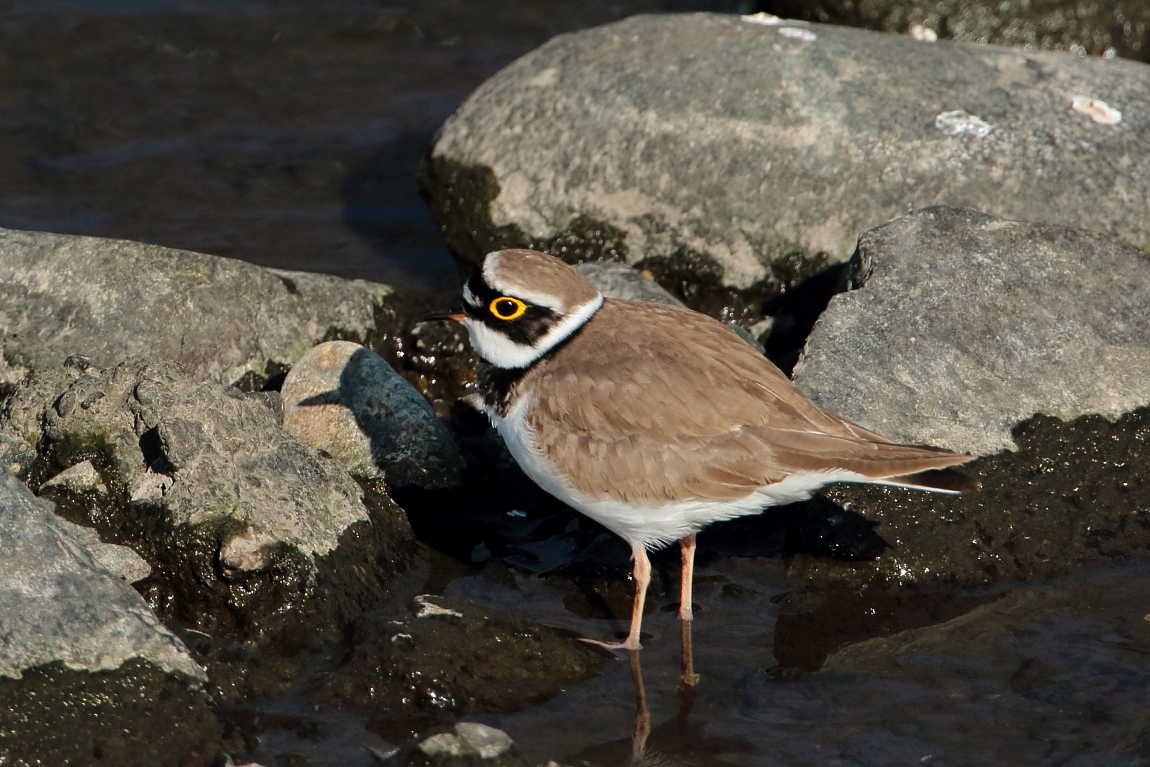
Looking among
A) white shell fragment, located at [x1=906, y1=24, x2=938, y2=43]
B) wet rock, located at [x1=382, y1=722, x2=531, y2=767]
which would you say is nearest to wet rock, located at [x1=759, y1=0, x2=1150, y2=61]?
white shell fragment, located at [x1=906, y1=24, x2=938, y2=43]

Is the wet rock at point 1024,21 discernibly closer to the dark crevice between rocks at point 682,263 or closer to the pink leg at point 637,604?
the dark crevice between rocks at point 682,263

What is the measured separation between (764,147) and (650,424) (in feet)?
12.3

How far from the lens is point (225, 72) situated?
1225 cm

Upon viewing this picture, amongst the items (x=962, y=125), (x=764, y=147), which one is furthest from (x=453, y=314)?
(x=962, y=125)

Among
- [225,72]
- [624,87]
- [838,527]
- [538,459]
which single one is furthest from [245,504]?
[225,72]

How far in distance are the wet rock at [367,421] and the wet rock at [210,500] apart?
1.34 feet

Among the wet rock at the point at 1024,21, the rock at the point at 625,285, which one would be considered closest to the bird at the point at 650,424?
the rock at the point at 625,285

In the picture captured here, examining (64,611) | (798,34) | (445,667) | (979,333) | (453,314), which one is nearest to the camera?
(64,611)

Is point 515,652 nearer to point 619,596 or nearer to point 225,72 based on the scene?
point 619,596

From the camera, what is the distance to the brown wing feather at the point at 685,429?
5527 millimetres

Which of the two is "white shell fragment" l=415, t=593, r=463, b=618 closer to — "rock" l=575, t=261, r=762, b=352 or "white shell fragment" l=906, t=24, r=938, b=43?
"rock" l=575, t=261, r=762, b=352

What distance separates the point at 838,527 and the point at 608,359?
1.47 m

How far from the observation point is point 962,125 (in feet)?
28.1

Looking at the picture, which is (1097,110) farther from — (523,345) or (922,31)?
(523,345)
